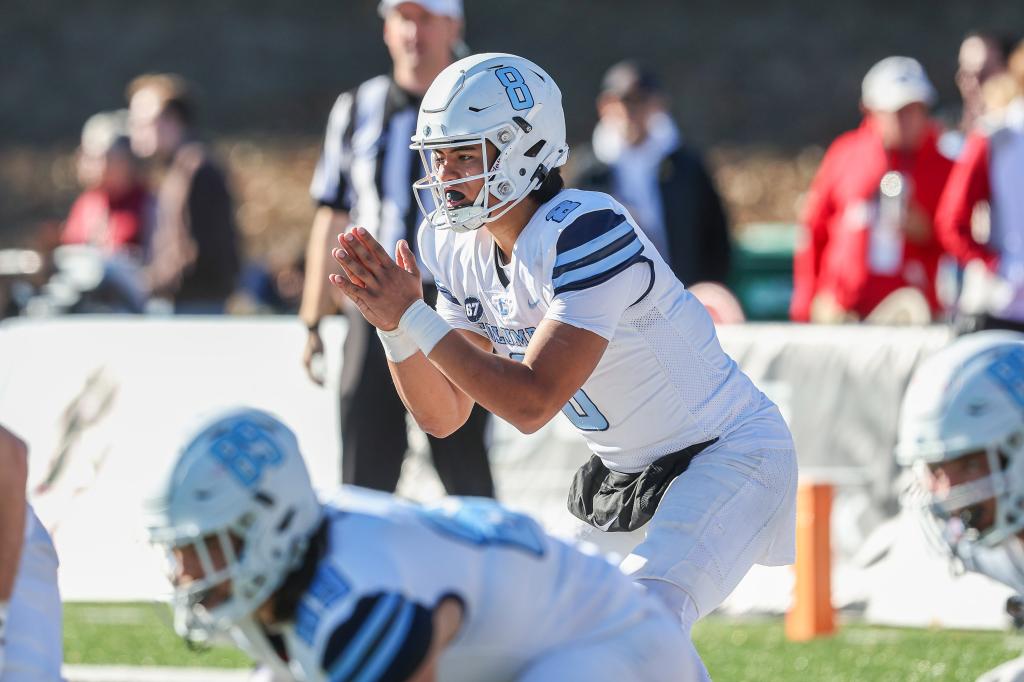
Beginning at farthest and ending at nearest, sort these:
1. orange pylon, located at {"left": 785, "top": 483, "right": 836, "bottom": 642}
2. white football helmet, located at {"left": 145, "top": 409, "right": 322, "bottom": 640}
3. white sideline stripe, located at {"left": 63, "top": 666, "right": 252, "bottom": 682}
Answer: orange pylon, located at {"left": 785, "top": 483, "right": 836, "bottom": 642} → white sideline stripe, located at {"left": 63, "top": 666, "right": 252, "bottom": 682} → white football helmet, located at {"left": 145, "top": 409, "right": 322, "bottom": 640}

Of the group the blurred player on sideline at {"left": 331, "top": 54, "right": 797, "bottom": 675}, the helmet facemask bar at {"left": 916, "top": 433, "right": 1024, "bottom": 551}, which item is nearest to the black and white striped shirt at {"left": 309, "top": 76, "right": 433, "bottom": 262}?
the blurred player on sideline at {"left": 331, "top": 54, "right": 797, "bottom": 675}

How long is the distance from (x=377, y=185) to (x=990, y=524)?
3342 mm

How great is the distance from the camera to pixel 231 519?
122 inches

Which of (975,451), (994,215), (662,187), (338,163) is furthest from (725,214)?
(975,451)

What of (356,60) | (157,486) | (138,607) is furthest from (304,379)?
(356,60)

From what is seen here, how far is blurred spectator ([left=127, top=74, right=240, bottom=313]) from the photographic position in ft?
32.3

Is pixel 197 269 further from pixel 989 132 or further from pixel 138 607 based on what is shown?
pixel 989 132

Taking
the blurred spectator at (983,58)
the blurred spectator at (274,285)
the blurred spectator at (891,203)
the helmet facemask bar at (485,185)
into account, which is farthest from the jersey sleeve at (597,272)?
the blurred spectator at (274,285)

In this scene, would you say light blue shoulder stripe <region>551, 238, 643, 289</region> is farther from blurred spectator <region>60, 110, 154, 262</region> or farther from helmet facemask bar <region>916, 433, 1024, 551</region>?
blurred spectator <region>60, 110, 154, 262</region>

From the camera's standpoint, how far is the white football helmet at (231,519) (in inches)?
122

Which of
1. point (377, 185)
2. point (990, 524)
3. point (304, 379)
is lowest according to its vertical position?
point (304, 379)

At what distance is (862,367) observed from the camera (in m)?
7.30

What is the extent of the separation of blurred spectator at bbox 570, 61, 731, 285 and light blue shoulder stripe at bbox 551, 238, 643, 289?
14.4 ft

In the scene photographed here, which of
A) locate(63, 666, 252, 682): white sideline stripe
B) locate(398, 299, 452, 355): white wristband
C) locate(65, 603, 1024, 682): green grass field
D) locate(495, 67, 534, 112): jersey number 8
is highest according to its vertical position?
locate(495, 67, 534, 112): jersey number 8
